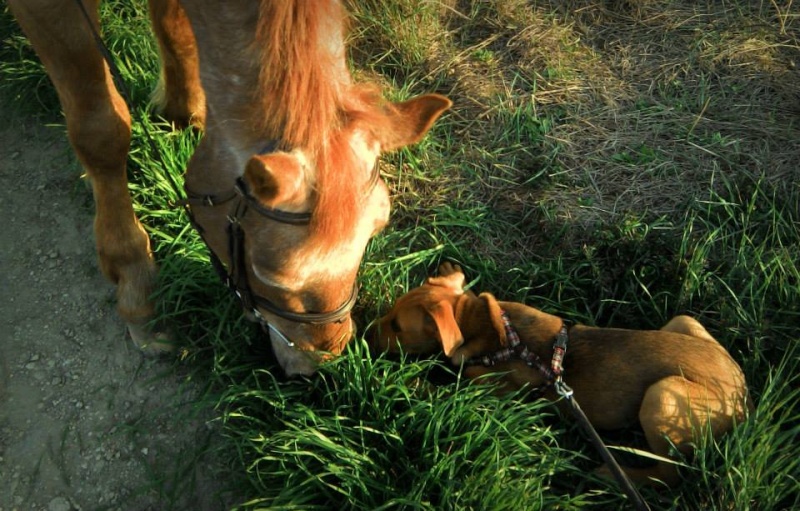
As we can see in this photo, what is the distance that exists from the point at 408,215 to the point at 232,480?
186 centimetres

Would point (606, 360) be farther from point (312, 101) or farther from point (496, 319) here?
point (312, 101)

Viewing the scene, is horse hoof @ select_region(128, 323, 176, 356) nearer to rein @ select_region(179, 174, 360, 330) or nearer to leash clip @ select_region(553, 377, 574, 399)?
rein @ select_region(179, 174, 360, 330)

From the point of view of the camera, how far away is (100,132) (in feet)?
10.5

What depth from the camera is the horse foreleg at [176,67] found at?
3750 mm

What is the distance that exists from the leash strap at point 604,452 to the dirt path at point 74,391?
1.75 meters

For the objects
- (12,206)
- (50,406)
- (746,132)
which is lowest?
(50,406)

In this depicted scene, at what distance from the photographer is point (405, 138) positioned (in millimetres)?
2418

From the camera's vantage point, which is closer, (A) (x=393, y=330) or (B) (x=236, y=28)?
(B) (x=236, y=28)

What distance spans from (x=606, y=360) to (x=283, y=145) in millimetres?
1874

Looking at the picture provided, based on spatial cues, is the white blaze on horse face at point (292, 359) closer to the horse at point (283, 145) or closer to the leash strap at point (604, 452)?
the horse at point (283, 145)

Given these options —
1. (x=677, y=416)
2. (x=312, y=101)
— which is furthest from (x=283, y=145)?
(x=677, y=416)

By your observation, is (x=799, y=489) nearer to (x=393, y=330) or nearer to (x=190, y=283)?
(x=393, y=330)

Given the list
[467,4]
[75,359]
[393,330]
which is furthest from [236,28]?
[467,4]

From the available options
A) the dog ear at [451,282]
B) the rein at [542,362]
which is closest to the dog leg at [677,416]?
the rein at [542,362]
